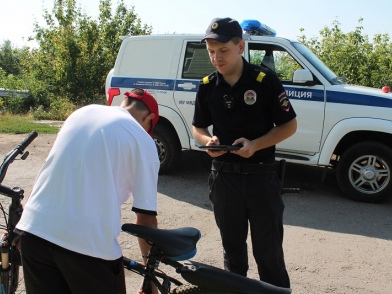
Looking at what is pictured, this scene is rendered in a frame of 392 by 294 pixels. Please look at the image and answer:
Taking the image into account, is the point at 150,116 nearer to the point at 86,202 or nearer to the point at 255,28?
the point at 86,202

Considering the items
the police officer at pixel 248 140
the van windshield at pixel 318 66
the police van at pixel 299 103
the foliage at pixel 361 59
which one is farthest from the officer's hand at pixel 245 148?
the foliage at pixel 361 59

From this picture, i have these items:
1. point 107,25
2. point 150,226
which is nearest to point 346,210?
point 150,226

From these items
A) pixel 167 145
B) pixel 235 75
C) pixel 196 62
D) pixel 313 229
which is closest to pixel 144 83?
pixel 196 62

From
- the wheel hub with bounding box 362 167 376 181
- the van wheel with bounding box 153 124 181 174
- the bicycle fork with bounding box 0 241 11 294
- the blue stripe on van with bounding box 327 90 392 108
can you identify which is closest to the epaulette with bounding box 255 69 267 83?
the bicycle fork with bounding box 0 241 11 294

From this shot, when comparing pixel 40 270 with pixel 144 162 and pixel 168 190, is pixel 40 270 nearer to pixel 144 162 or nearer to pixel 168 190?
pixel 144 162

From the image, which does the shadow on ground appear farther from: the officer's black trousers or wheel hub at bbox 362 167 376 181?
the officer's black trousers

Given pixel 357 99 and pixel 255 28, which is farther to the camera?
pixel 255 28

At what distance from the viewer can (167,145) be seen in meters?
6.82

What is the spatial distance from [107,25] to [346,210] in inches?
674

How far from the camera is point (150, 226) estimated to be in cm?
200

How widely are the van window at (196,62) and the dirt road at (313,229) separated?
1.66 meters

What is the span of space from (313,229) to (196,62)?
3.04m

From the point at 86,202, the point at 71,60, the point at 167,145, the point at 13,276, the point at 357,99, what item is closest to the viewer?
the point at 86,202

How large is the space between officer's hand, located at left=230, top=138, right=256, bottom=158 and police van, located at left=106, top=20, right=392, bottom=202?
3.59m
